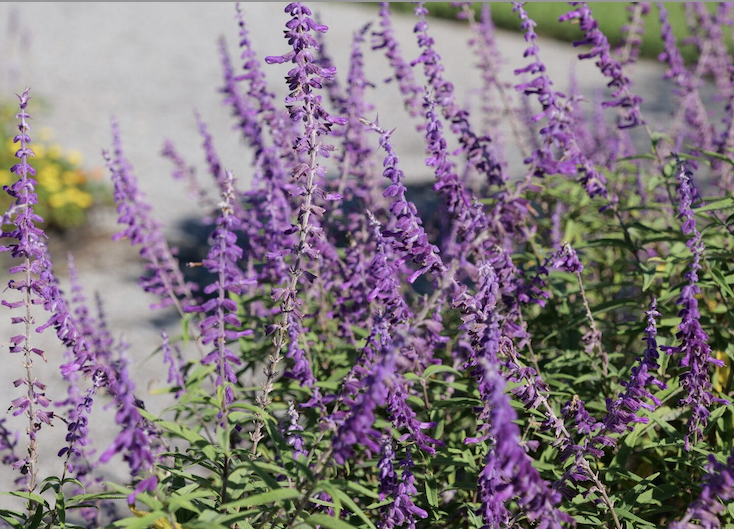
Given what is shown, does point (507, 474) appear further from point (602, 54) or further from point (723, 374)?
point (602, 54)

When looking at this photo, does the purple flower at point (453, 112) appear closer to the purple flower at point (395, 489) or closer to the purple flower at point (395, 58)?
the purple flower at point (395, 58)

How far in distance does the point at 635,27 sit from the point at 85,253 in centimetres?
752

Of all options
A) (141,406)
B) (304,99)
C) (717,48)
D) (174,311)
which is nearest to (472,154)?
(304,99)

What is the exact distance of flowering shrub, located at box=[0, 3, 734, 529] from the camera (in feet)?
7.13

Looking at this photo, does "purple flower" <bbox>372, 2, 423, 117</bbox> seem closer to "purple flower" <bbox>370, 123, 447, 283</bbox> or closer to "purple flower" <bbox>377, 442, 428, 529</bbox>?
"purple flower" <bbox>370, 123, 447, 283</bbox>

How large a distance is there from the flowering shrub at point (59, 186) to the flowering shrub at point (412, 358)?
5955 millimetres

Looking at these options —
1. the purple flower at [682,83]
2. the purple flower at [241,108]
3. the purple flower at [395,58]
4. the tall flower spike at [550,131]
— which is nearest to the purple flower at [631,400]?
the tall flower spike at [550,131]

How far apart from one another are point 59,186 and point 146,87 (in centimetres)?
747

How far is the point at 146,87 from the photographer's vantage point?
17.1 meters

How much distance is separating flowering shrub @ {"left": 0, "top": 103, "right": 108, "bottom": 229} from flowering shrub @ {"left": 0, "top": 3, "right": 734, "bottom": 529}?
5955 millimetres

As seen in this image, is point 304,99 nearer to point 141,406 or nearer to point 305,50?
point 305,50

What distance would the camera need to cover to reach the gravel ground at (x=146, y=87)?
8562 millimetres

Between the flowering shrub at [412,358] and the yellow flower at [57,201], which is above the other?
the flowering shrub at [412,358]

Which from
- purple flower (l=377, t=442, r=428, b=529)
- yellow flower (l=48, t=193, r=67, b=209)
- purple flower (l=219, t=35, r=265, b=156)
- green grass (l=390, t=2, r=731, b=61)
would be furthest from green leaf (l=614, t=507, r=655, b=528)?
green grass (l=390, t=2, r=731, b=61)
